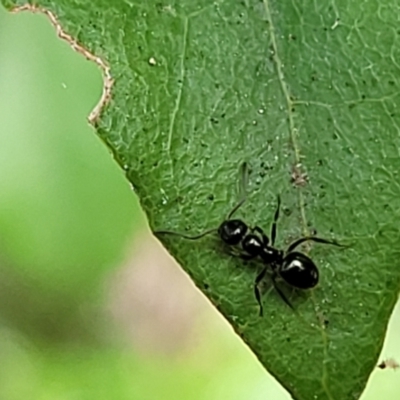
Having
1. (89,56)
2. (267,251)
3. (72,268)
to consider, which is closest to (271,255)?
(267,251)

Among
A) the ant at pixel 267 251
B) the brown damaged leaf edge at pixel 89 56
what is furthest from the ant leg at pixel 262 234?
the brown damaged leaf edge at pixel 89 56

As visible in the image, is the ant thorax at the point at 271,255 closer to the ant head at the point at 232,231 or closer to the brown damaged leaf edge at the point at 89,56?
the ant head at the point at 232,231

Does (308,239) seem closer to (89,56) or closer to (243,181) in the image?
(243,181)

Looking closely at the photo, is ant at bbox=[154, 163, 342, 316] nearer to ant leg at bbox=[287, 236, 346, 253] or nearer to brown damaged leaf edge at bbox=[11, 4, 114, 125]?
ant leg at bbox=[287, 236, 346, 253]

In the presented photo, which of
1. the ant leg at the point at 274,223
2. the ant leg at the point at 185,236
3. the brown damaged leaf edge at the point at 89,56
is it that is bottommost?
the ant leg at the point at 185,236

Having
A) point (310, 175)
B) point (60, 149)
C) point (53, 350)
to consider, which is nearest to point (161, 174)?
point (310, 175)

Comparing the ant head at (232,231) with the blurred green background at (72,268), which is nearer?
the ant head at (232,231)

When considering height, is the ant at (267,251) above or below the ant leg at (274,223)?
below

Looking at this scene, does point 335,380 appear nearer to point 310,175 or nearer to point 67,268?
point 310,175
